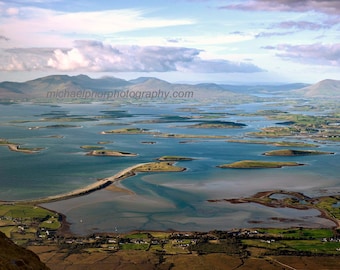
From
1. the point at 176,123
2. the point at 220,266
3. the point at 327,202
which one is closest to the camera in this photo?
the point at 220,266

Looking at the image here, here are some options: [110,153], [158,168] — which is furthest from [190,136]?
[158,168]

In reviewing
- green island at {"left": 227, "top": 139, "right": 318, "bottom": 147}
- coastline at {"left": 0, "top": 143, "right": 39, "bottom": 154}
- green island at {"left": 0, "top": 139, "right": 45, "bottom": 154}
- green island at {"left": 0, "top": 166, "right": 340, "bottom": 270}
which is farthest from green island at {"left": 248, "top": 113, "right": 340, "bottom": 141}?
green island at {"left": 0, "top": 166, "right": 340, "bottom": 270}

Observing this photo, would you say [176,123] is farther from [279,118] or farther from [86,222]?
[86,222]

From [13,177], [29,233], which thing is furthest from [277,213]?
[13,177]

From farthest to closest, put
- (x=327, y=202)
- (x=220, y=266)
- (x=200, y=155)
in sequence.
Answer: (x=200, y=155) < (x=327, y=202) < (x=220, y=266)

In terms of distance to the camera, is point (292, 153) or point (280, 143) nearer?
point (292, 153)

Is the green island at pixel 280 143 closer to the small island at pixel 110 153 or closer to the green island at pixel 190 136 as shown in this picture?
the green island at pixel 190 136

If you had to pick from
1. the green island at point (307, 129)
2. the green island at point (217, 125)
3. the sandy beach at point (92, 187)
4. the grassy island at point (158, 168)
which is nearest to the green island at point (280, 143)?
the green island at point (307, 129)

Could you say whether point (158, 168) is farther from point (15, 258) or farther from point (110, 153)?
point (15, 258)

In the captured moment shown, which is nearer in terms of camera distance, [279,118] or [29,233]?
[29,233]
